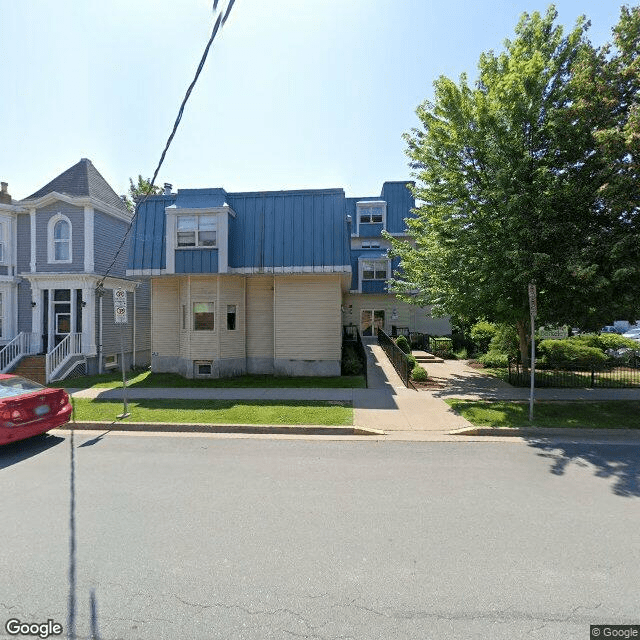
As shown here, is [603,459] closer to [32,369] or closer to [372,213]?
[32,369]

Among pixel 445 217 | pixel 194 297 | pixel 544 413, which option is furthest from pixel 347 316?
pixel 544 413

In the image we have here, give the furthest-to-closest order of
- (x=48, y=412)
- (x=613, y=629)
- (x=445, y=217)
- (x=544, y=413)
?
(x=445, y=217), (x=544, y=413), (x=48, y=412), (x=613, y=629)

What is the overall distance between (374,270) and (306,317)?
46.9 ft

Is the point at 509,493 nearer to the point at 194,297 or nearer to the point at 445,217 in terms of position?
the point at 445,217

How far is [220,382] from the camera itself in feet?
43.0

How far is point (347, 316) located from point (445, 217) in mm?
17097

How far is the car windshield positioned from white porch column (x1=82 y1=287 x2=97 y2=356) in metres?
8.63

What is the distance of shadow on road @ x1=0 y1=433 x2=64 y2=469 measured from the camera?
6.34m

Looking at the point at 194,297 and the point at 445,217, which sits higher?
the point at 445,217

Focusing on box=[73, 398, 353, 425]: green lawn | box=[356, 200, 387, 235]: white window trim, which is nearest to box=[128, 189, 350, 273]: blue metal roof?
box=[73, 398, 353, 425]: green lawn

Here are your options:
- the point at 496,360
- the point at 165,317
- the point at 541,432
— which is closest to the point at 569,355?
the point at 496,360

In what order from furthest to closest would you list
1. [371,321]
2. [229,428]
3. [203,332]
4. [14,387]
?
[371,321] < [203,332] < [229,428] < [14,387]

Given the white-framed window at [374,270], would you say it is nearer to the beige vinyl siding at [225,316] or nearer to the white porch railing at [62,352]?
the beige vinyl siding at [225,316]

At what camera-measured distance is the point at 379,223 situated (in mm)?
27844
